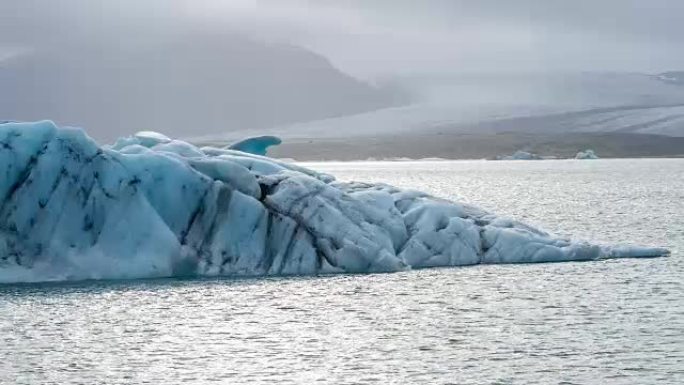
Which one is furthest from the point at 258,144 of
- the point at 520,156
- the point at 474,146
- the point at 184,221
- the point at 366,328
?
A: the point at 474,146

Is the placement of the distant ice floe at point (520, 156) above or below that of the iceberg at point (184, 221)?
Result: below

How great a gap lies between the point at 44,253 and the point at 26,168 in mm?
2412

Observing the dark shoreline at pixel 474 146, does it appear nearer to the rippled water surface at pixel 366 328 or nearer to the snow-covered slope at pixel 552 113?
the snow-covered slope at pixel 552 113

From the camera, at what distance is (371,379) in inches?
799

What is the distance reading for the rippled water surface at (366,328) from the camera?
20781 millimetres

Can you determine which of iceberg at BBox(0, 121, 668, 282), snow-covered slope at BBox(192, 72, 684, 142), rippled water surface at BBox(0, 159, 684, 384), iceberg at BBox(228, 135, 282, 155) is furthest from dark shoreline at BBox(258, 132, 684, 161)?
iceberg at BBox(0, 121, 668, 282)

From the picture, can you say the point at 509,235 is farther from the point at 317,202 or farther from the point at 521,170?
the point at 521,170

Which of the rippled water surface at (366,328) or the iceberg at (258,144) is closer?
the rippled water surface at (366,328)

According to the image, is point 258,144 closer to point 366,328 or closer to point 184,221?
point 184,221

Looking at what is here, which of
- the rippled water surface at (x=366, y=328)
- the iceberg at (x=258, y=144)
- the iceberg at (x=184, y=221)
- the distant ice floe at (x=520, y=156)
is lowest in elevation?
the distant ice floe at (x=520, y=156)

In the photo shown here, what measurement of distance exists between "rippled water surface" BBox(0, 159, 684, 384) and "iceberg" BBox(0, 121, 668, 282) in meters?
0.88

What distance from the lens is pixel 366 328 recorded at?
24.9 m

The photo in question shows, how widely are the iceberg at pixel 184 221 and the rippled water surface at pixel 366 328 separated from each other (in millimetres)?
880

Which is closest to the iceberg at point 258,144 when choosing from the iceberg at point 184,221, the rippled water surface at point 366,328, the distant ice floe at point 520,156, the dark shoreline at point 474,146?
the iceberg at point 184,221
